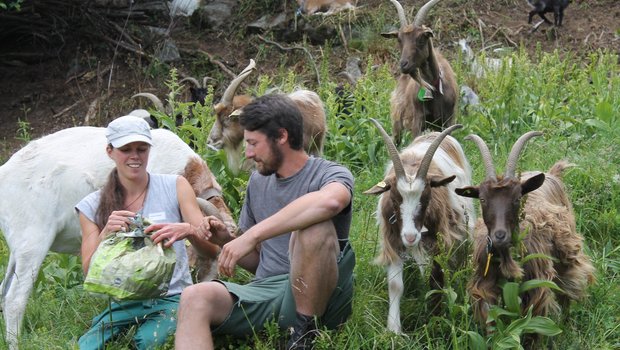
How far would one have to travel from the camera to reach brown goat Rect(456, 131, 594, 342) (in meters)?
4.71

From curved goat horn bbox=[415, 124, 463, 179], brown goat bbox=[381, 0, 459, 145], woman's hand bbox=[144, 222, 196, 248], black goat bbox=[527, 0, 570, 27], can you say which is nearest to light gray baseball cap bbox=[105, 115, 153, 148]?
woman's hand bbox=[144, 222, 196, 248]

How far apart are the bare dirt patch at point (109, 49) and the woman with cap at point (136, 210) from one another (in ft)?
25.7

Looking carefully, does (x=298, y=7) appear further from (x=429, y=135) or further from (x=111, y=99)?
(x=429, y=135)

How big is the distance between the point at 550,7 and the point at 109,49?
667 centimetres

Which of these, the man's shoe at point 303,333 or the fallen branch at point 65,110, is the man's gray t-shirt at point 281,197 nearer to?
the man's shoe at point 303,333

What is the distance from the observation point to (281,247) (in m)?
4.88

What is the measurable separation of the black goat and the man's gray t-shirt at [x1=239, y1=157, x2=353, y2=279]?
8.91 meters

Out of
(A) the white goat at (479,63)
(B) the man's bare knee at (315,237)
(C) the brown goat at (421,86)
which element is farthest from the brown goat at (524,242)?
(A) the white goat at (479,63)

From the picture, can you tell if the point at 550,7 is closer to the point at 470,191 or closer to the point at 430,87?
the point at 430,87

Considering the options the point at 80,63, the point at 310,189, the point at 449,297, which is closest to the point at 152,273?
the point at 310,189

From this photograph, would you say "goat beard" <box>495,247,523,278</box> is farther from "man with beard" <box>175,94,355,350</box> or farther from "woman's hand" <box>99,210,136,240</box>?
"woman's hand" <box>99,210,136,240</box>

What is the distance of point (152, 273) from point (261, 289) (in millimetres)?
642

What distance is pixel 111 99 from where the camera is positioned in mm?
13039

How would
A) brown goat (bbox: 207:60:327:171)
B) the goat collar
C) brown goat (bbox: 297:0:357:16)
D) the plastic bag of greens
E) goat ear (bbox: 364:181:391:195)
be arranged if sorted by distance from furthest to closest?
brown goat (bbox: 297:0:357:16) < the goat collar < brown goat (bbox: 207:60:327:171) < goat ear (bbox: 364:181:391:195) < the plastic bag of greens
